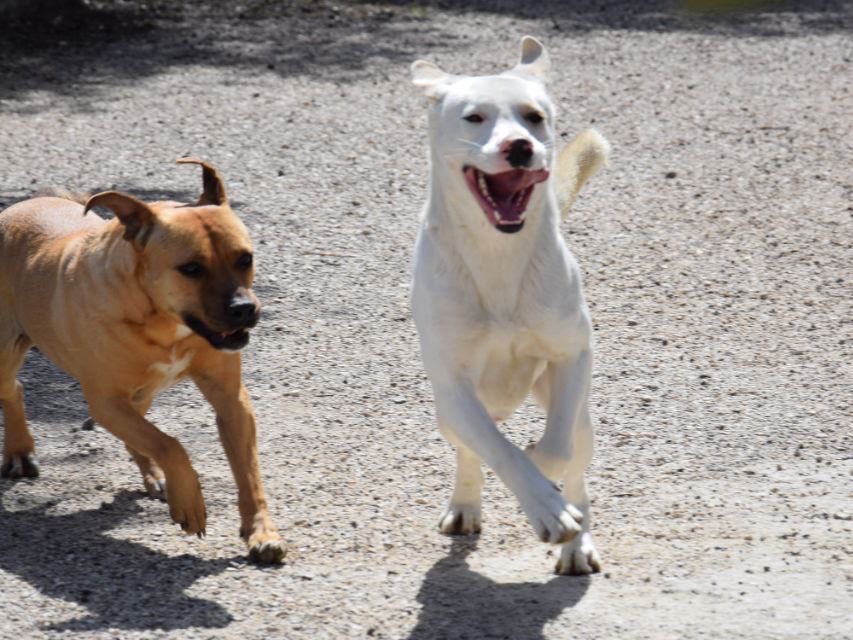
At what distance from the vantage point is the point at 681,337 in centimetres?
704

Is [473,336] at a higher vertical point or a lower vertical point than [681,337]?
higher

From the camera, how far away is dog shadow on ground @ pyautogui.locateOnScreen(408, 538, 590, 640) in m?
4.30

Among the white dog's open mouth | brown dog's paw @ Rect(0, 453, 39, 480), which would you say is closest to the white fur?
brown dog's paw @ Rect(0, 453, 39, 480)

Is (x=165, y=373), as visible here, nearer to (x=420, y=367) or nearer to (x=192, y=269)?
(x=192, y=269)

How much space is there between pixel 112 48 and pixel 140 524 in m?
9.24

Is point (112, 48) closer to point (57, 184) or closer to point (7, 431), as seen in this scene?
point (57, 184)

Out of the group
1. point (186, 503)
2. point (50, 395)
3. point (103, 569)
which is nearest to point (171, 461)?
point (186, 503)

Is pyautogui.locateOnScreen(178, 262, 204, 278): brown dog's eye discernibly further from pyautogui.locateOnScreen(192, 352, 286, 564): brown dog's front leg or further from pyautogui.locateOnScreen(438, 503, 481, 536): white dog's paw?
pyautogui.locateOnScreen(438, 503, 481, 536): white dog's paw

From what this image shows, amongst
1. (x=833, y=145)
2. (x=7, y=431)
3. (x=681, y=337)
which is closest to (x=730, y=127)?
(x=833, y=145)

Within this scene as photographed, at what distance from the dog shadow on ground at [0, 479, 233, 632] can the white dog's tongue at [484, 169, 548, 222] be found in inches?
57.4

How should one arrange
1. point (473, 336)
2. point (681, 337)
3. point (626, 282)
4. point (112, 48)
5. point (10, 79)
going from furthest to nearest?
point (112, 48)
point (10, 79)
point (626, 282)
point (681, 337)
point (473, 336)

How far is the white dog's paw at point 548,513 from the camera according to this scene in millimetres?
4160

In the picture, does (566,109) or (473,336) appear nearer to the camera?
(473,336)

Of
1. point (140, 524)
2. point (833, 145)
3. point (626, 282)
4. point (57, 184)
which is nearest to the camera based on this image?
point (140, 524)
